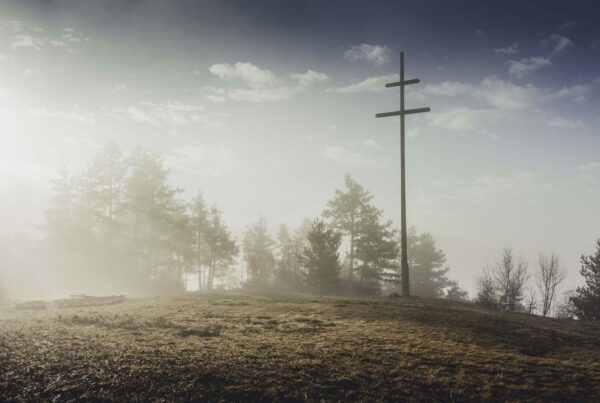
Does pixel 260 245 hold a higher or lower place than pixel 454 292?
higher

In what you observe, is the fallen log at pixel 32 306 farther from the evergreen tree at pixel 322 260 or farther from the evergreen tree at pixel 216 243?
the evergreen tree at pixel 216 243

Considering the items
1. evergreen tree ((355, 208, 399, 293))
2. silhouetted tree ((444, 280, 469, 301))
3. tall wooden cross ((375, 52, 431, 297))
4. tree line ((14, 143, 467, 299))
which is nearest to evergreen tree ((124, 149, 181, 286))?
tree line ((14, 143, 467, 299))

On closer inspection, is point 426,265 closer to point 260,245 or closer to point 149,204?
point 260,245

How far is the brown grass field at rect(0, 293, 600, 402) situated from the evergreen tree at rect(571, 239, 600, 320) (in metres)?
24.8

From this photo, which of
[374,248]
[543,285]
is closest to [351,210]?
[374,248]

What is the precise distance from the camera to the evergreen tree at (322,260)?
102 feet

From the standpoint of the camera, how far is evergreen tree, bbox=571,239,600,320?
93.7 ft

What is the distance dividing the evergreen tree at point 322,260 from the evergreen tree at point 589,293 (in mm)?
20898

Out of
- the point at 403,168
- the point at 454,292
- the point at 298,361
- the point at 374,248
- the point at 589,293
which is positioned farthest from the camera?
the point at 454,292

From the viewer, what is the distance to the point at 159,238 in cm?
4278

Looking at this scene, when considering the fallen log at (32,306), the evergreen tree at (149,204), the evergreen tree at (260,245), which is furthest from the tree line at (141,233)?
the fallen log at (32,306)

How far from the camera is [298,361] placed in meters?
6.46

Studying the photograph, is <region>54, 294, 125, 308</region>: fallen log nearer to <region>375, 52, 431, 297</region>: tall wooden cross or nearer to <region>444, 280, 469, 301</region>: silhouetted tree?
<region>375, 52, 431, 297</region>: tall wooden cross

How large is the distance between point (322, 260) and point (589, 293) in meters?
24.1
